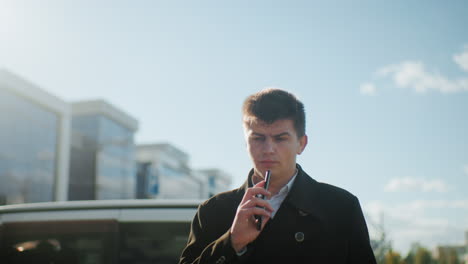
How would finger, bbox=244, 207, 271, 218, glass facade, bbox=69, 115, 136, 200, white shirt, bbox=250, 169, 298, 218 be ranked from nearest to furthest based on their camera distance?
finger, bbox=244, 207, 271, 218
white shirt, bbox=250, 169, 298, 218
glass facade, bbox=69, 115, 136, 200

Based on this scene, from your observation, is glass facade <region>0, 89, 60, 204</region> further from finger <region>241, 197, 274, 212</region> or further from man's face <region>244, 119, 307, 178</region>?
finger <region>241, 197, 274, 212</region>

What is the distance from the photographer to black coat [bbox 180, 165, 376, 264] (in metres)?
1.81

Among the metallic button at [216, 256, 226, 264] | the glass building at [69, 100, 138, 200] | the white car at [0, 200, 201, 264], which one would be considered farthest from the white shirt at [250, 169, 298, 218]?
the glass building at [69, 100, 138, 200]

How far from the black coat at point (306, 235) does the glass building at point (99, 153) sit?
35639 millimetres

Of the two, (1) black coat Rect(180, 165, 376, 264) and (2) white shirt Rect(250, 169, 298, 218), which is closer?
(1) black coat Rect(180, 165, 376, 264)

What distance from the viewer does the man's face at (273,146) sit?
1.88 m

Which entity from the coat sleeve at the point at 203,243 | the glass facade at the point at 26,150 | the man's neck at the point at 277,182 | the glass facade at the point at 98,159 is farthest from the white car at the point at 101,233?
the glass facade at the point at 98,159

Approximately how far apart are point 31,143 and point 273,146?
94.5 feet

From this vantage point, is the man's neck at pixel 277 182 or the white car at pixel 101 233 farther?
the white car at pixel 101 233

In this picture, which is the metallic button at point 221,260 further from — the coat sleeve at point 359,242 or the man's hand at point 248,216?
the coat sleeve at point 359,242

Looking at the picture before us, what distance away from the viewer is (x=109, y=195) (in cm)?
3803

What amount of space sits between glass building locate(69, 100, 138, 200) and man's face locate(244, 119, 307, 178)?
35.6 metres

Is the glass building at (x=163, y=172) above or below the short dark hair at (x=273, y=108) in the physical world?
above

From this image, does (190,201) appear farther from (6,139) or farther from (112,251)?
(6,139)
